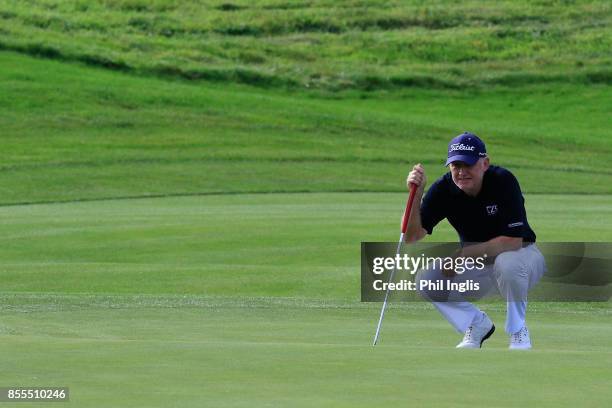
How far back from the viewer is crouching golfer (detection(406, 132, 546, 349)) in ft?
28.3

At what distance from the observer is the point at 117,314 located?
37.2 ft

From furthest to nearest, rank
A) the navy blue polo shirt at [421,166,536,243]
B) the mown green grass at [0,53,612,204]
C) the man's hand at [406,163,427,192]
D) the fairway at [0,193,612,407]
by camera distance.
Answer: the mown green grass at [0,53,612,204] < the man's hand at [406,163,427,192] < the navy blue polo shirt at [421,166,536,243] < the fairway at [0,193,612,407]

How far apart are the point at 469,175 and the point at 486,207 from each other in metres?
0.25

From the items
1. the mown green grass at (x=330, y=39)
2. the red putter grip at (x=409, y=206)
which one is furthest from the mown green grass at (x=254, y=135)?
the red putter grip at (x=409, y=206)

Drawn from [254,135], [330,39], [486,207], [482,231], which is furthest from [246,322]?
[330,39]

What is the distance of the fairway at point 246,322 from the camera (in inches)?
233

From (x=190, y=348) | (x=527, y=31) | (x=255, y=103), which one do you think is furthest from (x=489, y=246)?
(x=527, y=31)

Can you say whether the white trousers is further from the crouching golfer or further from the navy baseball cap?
the navy baseball cap

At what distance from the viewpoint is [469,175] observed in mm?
8656

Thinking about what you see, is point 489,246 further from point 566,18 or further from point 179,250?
point 566,18

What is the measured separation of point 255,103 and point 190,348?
43.2 metres

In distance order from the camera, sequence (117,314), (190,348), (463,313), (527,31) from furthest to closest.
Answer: (527,31)
(117,314)
(463,313)
(190,348)

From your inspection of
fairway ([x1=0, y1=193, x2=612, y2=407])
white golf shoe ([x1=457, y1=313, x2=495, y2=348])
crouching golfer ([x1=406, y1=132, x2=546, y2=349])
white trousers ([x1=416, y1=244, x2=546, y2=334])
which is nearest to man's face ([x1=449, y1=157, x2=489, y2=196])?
crouching golfer ([x1=406, y1=132, x2=546, y2=349])

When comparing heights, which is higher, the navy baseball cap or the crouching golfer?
the navy baseball cap
